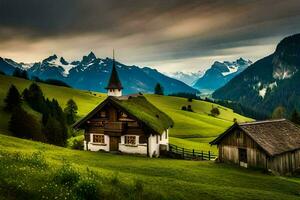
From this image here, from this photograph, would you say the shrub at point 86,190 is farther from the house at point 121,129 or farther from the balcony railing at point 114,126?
the balcony railing at point 114,126

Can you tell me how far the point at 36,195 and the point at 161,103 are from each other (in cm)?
17634

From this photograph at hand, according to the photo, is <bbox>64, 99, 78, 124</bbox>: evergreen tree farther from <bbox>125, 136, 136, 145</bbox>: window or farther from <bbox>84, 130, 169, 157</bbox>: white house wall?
<bbox>125, 136, 136, 145</bbox>: window

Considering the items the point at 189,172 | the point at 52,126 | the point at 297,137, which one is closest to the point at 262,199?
the point at 189,172

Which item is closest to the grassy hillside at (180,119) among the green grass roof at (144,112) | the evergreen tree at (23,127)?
the evergreen tree at (23,127)

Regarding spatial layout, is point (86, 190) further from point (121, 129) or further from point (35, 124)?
point (35, 124)

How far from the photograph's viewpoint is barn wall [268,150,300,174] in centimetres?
4419

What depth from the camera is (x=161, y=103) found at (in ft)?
633

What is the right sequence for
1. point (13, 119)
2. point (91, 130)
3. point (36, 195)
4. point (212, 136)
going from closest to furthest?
1. point (36, 195)
2. point (91, 130)
3. point (13, 119)
4. point (212, 136)

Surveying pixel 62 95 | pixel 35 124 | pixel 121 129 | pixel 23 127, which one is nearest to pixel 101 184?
pixel 121 129

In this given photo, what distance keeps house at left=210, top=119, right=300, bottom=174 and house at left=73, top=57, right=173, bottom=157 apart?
9667 millimetres

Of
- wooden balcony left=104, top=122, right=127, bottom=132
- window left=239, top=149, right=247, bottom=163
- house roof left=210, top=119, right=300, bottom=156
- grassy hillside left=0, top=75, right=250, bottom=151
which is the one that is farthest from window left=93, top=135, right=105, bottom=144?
grassy hillside left=0, top=75, right=250, bottom=151

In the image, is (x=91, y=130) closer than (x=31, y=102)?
Yes

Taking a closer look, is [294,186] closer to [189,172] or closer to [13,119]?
[189,172]

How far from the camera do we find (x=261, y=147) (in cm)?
4369
